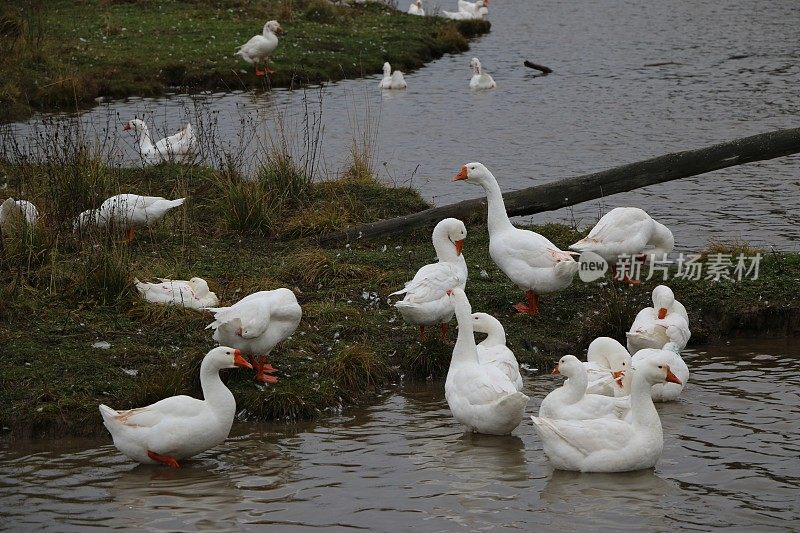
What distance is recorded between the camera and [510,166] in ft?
62.8

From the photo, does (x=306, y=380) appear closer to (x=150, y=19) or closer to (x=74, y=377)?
(x=74, y=377)

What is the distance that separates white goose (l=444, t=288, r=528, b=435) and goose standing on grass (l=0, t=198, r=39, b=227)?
5.13m

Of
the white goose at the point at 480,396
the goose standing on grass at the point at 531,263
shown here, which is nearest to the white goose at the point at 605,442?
the white goose at the point at 480,396

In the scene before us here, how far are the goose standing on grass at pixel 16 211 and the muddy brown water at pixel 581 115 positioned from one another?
6.64ft

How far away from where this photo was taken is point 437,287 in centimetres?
1035

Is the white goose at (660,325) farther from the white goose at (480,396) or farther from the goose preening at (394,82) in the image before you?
the goose preening at (394,82)

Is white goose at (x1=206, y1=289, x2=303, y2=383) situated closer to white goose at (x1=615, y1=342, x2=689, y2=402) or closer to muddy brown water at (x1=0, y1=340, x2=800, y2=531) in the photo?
muddy brown water at (x1=0, y1=340, x2=800, y2=531)

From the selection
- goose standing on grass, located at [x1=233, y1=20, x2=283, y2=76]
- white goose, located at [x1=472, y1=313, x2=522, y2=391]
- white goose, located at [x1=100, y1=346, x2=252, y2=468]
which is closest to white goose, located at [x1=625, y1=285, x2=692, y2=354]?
white goose, located at [x1=472, y1=313, x2=522, y2=391]

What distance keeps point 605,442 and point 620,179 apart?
19.6ft

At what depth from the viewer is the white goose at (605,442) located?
804 cm

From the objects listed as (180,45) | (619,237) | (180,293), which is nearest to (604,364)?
(619,237)

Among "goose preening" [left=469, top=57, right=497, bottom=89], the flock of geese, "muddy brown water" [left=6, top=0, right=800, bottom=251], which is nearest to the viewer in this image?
the flock of geese

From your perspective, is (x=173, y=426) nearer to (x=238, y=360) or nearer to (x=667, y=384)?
(x=238, y=360)

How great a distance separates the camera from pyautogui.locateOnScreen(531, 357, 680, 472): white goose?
8039 millimetres
